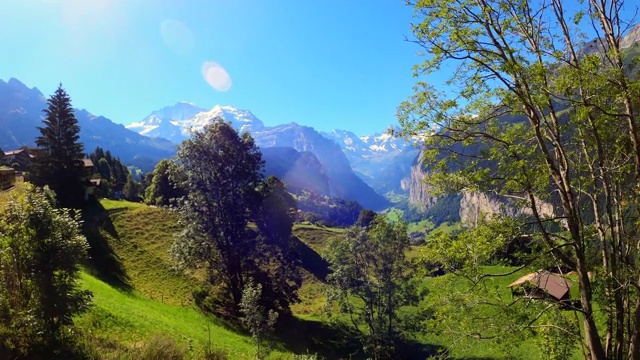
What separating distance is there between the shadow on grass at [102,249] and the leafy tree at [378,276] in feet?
70.2

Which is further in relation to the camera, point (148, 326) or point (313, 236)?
point (313, 236)

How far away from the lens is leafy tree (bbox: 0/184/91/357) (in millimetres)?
13352

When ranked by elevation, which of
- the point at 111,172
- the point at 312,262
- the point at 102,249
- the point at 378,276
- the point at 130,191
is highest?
the point at 111,172

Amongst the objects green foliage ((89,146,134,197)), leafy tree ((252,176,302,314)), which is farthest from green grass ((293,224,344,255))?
green foliage ((89,146,134,197))

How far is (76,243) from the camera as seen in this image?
14.7 meters

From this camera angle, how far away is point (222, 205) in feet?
132

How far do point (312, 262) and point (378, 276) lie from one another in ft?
147

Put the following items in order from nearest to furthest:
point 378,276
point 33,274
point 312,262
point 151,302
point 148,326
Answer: point 33,274 < point 148,326 < point 151,302 < point 378,276 < point 312,262

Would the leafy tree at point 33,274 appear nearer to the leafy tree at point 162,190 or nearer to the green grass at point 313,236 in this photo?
the leafy tree at point 162,190

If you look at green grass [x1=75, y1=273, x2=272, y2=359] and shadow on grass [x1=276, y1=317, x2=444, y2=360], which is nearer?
green grass [x1=75, y1=273, x2=272, y2=359]

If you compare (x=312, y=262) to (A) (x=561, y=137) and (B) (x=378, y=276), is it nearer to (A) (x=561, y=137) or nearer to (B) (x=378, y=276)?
(B) (x=378, y=276)

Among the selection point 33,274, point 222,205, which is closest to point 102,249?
point 222,205

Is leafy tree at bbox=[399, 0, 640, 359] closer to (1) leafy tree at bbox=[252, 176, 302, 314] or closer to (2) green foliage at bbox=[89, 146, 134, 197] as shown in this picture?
(1) leafy tree at bbox=[252, 176, 302, 314]

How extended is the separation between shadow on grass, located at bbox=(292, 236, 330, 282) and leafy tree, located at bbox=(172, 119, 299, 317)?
3323 centimetres
